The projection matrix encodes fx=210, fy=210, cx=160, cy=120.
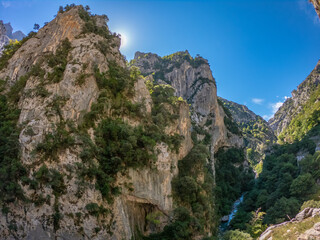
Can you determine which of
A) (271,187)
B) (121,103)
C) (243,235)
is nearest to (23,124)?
(121,103)

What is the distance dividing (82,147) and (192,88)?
212 ft

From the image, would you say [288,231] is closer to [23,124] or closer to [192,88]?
[23,124]

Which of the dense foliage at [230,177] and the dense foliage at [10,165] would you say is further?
the dense foliage at [230,177]

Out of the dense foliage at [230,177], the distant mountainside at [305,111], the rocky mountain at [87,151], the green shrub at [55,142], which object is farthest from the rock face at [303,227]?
the distant mountainside at [305,111]

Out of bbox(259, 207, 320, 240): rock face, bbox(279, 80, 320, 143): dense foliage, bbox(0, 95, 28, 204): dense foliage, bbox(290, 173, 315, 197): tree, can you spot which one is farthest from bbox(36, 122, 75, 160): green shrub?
bbox(279, 80, 320, 143): dense foliage

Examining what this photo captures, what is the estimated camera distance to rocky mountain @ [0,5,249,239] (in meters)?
17.3

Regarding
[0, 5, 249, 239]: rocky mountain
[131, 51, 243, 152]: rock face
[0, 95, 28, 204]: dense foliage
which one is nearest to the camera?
[0, 95, 28, 204]: dense foliage

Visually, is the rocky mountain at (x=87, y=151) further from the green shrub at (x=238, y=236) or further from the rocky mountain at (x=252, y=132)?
the rocky mountain at (x=252, y=132)

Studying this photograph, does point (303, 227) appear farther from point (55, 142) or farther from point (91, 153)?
point (55, 142)

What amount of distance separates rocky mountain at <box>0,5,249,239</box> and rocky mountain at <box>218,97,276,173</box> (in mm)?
77729

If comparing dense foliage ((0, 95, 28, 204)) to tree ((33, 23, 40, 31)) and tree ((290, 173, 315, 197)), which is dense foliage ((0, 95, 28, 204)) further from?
tree ((290, 173, 315, 197))

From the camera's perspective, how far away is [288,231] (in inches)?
698

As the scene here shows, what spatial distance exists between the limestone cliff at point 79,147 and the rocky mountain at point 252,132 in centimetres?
8162

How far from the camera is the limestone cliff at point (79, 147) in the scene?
674 inches
